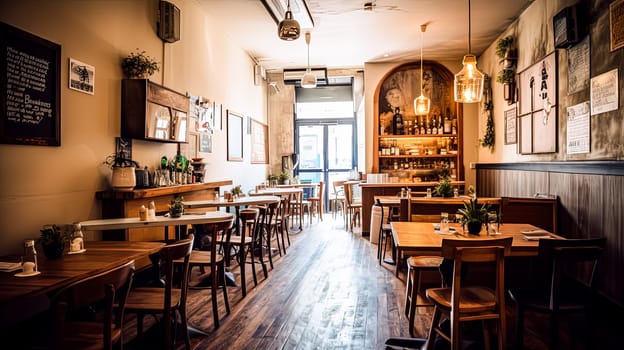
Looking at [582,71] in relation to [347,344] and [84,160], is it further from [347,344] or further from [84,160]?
[84,160]

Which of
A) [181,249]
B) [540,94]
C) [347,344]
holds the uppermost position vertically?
[540,94]

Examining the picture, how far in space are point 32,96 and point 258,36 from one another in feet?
15.1

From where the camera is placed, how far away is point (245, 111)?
7.90m

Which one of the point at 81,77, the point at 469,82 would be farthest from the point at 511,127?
Result: the point at 81,77

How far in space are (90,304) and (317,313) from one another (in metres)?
2.12

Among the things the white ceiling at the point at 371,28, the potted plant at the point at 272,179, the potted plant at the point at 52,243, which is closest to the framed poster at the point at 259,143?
the potted plant at the point at 272,179

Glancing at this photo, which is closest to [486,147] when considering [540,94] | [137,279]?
[540,94]

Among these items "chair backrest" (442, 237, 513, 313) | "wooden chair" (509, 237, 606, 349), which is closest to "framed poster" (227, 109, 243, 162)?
"chair backrest" (442, 237, 513, 313)

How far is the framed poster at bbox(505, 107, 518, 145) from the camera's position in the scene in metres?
5.95

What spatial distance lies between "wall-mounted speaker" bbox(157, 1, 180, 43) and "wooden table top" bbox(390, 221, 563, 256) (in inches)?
139

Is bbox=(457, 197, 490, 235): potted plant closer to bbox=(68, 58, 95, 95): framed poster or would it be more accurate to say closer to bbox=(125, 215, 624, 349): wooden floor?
bbox=(125, 215, 624, 349): wooden floor

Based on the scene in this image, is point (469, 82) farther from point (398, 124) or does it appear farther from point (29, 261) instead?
point (398, 124)

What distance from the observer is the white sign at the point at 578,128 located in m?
3.94

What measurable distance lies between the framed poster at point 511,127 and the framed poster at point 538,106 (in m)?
0.24
